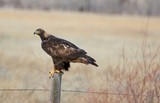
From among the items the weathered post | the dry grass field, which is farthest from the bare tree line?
the weathered post

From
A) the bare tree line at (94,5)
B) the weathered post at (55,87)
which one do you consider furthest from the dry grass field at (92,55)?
the bare tree line at (94,5)

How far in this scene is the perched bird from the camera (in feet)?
18.4

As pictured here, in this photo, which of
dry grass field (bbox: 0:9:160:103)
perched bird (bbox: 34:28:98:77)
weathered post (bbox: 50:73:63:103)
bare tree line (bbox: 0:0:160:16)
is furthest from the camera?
bare tree line (bbox: 0:0:160:16)

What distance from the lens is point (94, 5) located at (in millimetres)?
47156

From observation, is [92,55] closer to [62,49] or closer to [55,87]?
[62,49]

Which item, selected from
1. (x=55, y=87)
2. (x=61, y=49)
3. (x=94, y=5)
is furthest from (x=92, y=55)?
(x=94, y=5)

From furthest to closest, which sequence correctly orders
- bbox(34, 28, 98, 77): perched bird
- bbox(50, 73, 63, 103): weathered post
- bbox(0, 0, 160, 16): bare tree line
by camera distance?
bbox(0, 0, 160, 16): bare tree line
bbox(34, 28, 98, 77): perched bird
bbox(50, 73, 63, 103): weathered post

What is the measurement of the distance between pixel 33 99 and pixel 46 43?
14.4ft

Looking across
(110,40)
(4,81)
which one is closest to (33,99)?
(4,81)

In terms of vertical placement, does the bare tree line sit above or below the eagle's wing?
above

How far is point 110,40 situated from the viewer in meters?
27.3

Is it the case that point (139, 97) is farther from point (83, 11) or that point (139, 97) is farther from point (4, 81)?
point (83, 11)

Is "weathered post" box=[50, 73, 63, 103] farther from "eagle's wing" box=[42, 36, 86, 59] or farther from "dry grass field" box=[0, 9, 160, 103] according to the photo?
"dry grass field" box=[0, 9, 160, 103]

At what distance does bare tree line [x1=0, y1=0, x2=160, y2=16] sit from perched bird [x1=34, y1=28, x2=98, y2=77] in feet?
130
